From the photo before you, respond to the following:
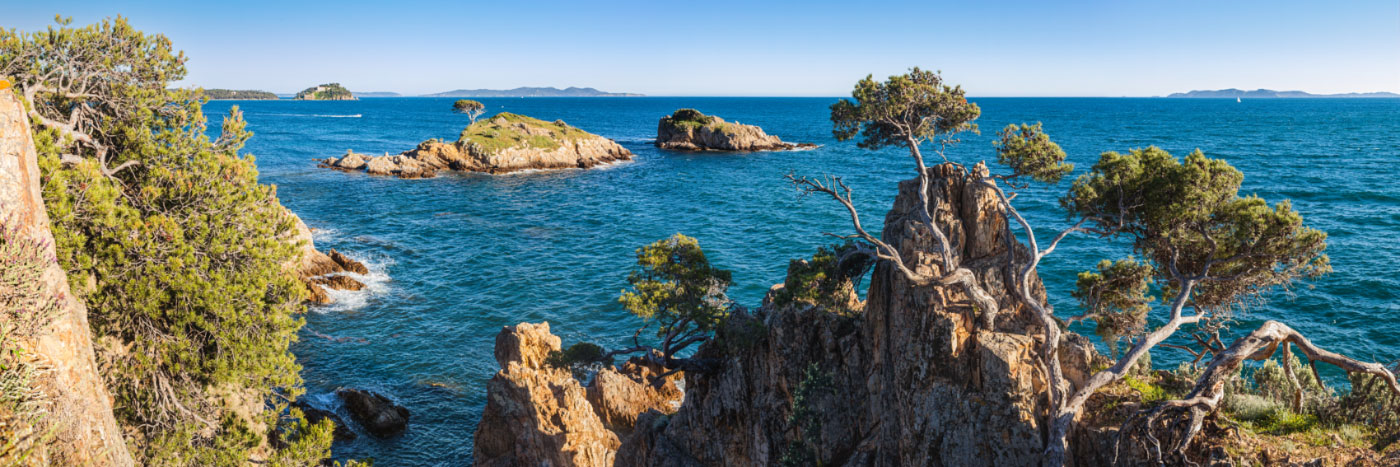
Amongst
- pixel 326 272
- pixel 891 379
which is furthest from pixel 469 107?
pixel 891 379

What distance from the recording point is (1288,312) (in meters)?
45.1

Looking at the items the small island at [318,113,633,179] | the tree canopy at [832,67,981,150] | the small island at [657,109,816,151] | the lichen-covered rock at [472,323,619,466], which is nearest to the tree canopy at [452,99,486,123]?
the small island at [318,113,633,179]

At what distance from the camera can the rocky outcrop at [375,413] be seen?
3700 cm

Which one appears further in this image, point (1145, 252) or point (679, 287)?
point (679, 287)

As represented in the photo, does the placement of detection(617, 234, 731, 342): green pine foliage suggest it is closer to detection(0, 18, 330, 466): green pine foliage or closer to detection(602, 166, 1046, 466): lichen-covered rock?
detection(602, 166, 1046, 466): lichen-covered rock

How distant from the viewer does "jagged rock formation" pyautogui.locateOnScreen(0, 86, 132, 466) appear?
1464cm

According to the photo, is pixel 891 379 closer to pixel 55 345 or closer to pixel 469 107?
pixel 55 345

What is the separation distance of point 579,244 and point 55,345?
5913cm

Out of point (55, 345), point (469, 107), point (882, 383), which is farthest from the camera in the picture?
point (469, 107)

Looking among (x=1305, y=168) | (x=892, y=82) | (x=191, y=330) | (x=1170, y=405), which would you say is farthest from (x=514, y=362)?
(x=1305, y=168)

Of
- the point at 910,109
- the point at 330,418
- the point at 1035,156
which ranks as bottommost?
the point at 330,418

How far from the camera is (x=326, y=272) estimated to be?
58812mm

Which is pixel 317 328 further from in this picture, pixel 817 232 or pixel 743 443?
pixel 817 232

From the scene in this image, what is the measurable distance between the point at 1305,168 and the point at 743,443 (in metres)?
123
